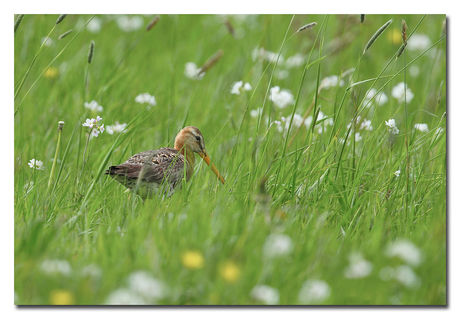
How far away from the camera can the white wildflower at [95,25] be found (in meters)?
4.73

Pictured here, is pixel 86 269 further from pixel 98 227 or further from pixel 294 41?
pixel 294 41

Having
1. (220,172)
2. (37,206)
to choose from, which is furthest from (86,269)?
(220,172)

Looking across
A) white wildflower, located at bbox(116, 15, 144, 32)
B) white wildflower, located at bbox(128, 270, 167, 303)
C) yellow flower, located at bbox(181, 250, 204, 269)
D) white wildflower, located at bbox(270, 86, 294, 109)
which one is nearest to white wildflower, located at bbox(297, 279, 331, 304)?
yellow flower, located at bbox(181, 250, 204, 269)

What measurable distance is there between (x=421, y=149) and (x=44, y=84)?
11.4 ft

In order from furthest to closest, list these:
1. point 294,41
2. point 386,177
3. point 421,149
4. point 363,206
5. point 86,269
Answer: point 294,41 → point 421,149 → point 386,177 → point 363,206 → point 86,269

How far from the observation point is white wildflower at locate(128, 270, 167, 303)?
2666mm

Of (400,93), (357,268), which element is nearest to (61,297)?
(357,268)

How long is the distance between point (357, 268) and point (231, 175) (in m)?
1.24

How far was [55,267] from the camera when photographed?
8.97 ft

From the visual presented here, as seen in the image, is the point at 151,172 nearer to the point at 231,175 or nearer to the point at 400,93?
the point at 231,175

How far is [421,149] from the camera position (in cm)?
403

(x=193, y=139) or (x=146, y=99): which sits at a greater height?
(x=146, y=99)

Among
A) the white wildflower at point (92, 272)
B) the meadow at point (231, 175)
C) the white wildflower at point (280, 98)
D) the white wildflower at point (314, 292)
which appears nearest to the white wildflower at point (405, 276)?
the meadow at point (231, 175)

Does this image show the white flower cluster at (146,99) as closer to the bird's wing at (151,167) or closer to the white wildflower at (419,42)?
the bird's wing at (151,167)
